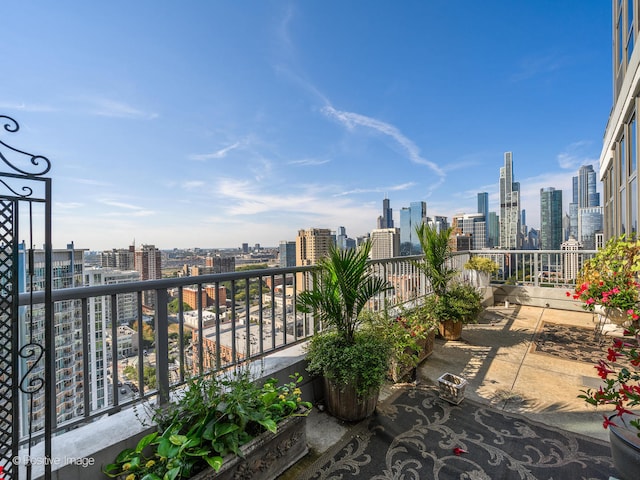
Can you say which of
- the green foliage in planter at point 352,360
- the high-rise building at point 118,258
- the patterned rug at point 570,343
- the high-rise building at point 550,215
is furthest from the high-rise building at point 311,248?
the high-rise building at point 550,215

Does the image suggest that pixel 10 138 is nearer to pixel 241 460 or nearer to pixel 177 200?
pixel 241 460

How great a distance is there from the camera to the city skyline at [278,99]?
290cm

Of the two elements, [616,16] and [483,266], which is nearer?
[616,16]

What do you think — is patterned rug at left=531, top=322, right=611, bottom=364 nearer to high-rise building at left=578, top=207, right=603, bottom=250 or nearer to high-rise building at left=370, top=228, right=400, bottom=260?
high-rise building at left=370, top=228, right=400, bottom=260

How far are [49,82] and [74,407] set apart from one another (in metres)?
3.42

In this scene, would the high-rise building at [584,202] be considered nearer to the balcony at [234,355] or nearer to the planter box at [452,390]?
the balcony at [234,355]

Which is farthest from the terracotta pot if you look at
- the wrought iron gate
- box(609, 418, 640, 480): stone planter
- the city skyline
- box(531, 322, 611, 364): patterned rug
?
the wrought iron gate

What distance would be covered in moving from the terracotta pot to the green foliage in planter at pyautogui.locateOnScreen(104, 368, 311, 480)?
2.85 metres

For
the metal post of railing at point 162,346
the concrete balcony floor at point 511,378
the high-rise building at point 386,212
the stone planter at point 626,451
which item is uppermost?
the high-rise building at point 386,212

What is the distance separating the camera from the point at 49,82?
2938 millimetres

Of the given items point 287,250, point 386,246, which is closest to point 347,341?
point 287,250

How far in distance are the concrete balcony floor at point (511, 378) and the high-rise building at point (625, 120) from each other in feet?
6.05

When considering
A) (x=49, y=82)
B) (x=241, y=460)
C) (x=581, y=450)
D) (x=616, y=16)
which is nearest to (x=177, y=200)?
(x=49, y=82)

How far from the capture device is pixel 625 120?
12.9ft
